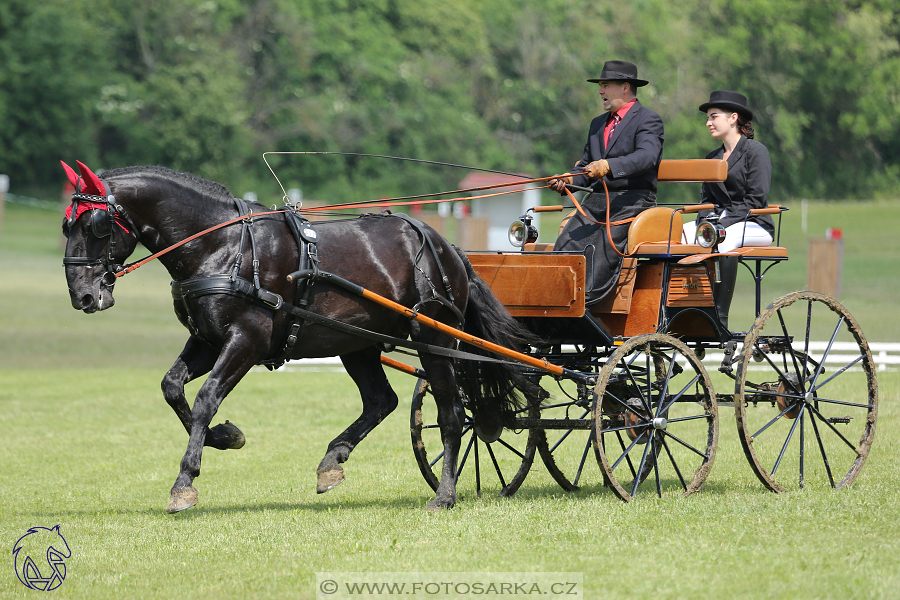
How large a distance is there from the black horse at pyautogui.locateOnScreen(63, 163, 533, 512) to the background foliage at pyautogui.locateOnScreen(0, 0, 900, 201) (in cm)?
3385

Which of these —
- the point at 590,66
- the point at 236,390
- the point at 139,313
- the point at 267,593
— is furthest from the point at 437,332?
the point at 590,66

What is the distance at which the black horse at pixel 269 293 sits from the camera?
5988mm

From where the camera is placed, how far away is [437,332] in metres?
6.81

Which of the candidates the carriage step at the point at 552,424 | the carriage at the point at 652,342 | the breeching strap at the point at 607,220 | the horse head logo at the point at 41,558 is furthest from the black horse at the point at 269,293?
the breeching strap at the point at 607,220

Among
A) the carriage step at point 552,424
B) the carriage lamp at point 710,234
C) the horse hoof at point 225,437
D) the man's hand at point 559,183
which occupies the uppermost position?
the man's hand at point 559,183

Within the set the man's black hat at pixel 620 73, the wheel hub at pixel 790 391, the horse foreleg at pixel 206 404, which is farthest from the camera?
the wheel hub at pixel 790 391

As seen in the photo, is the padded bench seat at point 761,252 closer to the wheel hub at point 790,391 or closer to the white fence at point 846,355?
the wheel hub at point 790,391

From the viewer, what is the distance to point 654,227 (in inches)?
277

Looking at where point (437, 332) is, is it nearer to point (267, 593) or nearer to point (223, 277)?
point (223, 277)

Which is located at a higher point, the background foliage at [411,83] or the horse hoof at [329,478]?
the background foliage at [411,83]

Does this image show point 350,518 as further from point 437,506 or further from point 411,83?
point 411,83

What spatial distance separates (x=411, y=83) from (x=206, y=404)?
1650 inches

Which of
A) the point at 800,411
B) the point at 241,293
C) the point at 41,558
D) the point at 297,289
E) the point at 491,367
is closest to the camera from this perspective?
the point at 41,558

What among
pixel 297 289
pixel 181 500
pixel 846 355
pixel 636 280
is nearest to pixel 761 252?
pixel 636 280
